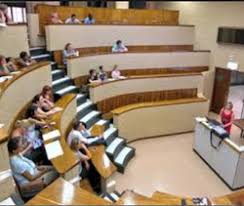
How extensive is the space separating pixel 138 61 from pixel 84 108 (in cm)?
274

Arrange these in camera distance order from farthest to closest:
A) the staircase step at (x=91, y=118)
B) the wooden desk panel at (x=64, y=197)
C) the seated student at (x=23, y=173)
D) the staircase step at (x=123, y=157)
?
the staircase step at (x=91, y=118) → the staircase step at (x=123, y=157) → the seated student at (x=23, y=173) → the wooden desk panel at (x=64, y=197)

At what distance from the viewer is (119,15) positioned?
9156 millimetres

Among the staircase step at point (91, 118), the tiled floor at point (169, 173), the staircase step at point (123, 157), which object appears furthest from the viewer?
the staircase step at point (91, 118)

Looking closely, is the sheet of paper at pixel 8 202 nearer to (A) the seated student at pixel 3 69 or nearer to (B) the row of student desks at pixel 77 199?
(B) the row of student desks at pixel 77 199

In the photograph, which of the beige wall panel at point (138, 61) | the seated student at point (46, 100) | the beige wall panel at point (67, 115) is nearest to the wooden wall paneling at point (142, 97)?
the beige wall panel at point (138, 61)

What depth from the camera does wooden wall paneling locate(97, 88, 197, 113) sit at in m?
7.23

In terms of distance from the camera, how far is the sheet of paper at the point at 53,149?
374cm

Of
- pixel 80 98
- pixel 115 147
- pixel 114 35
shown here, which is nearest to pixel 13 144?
pixel 115 147

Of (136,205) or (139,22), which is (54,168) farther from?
(139,22)

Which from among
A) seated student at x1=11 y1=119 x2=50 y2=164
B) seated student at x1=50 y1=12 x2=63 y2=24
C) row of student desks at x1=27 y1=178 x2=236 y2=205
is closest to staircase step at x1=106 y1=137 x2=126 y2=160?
seated student at x1=11 y1=119 x2=50 y2=164

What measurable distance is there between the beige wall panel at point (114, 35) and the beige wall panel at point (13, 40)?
102 cm

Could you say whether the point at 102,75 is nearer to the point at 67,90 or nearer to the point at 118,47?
the point at 67,90

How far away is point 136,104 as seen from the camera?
7.54 metres

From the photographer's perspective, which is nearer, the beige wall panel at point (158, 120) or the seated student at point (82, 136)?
the seated student at point (82, 136)
